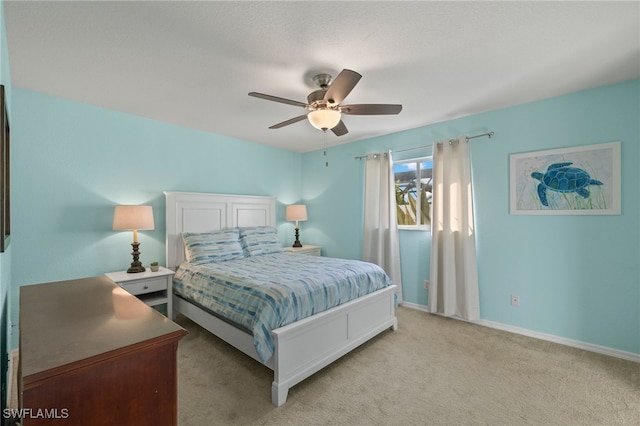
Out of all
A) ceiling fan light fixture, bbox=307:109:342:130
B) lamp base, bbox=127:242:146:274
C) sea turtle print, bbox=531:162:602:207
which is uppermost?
ceiling fan light fixture, bbox=307:109:342:130

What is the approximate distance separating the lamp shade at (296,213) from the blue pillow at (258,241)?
609 millimetres

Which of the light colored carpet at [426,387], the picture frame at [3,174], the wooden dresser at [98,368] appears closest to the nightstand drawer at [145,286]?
the light colored carpet at [426,387]

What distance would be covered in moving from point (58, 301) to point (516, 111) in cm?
400

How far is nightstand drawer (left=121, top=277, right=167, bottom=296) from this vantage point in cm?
276

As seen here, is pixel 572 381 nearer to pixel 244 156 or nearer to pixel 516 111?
pixel 516 111

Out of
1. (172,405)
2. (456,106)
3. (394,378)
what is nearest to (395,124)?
(456,106)

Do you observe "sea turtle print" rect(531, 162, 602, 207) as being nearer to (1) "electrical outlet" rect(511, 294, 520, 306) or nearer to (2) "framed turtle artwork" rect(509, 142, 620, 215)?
(2) "framed turtle artwork" rect(509, 142, 620, 215)

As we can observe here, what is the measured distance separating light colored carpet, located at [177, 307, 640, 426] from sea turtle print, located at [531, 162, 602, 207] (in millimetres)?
1474

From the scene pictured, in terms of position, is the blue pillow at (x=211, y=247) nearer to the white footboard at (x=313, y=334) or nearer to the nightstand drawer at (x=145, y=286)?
the nightstand drawer at (x=145, y=286)

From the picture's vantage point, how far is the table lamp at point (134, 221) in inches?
111

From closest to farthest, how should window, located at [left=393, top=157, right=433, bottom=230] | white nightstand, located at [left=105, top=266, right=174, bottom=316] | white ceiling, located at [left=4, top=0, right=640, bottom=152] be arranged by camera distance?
white ceiling, located at [left=4, top=0, right=640, bottom=152]
white nightstand, located at [left=105, top=266, right=174, bottom=316]
window, located at [left=393, top=157, right=433, bottom=230]

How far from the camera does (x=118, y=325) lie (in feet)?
3.42

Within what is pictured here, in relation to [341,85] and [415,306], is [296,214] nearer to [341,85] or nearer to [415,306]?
[415,306]

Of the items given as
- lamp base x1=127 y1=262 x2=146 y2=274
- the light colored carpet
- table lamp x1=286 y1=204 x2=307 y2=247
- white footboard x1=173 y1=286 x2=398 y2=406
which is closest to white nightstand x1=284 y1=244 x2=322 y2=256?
table lamp x1=286 y1=204 x2=307 y2=247
